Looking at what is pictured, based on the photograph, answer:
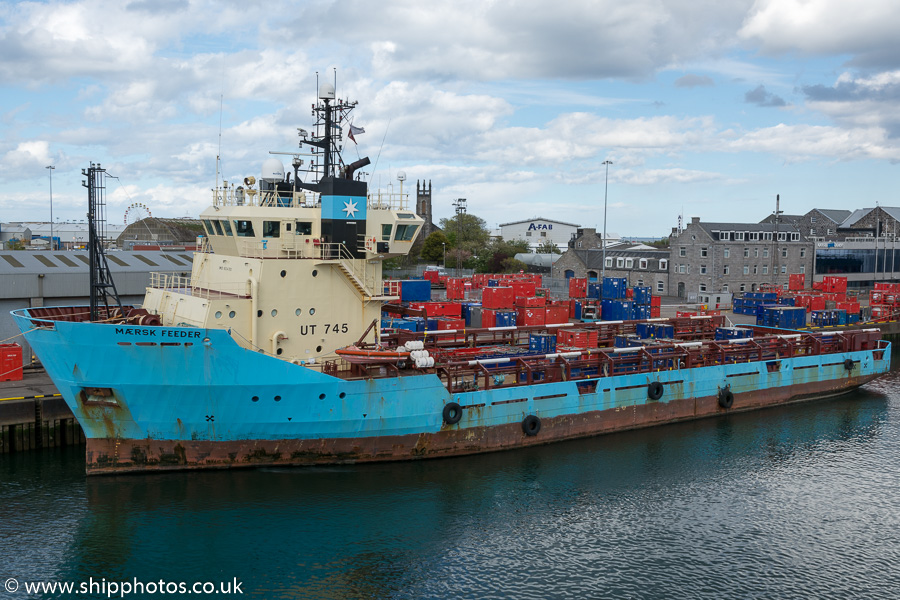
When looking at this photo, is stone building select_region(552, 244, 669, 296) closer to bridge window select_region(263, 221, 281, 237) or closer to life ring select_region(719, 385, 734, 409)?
life ring select_region(719, 385, 734, 409)

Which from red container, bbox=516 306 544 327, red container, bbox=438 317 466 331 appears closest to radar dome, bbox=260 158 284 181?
red container, bbox=438 317 466 331

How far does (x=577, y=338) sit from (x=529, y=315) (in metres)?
6.04

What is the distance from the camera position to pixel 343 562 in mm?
17875

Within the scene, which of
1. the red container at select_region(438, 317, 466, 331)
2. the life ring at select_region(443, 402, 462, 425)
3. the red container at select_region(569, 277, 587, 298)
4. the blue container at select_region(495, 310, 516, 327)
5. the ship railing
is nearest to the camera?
the ship railing

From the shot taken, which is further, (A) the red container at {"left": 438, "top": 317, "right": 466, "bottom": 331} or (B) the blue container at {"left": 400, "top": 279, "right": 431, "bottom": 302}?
(B) the blue container at {"left": 400, "top": 279, "right": 431, "bottom": 302}

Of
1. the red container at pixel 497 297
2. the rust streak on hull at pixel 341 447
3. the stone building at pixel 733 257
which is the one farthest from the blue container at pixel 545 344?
the stone building at pixel 733 257

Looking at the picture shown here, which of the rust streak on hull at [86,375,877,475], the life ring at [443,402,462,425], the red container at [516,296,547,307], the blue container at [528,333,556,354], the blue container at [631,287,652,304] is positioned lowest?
the rust streak on hull at [86,375,877,475]

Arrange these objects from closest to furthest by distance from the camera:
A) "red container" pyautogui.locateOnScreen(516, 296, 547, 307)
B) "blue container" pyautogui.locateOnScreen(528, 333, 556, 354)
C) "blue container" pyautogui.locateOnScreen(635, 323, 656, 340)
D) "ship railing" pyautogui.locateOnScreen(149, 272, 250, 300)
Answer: "ship railing" pyautogui.locateOnScreen(149, 272, 250, 300) < "blue container" pyautogui.locateOnScreen(528, 333, 556, 354) < "blue container" pyautogui.locateOnScreen(635, 323, 656, 340) < "red container" pyautogui.locateOnScreen(516, 296, 547, 307)

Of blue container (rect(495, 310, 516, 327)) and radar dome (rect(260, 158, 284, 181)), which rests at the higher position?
radar dome (rect(260, 158, 284, 181))

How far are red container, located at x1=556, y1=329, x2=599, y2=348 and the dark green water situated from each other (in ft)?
21.3

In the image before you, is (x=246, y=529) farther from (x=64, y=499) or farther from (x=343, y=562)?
(x=64, y=499)

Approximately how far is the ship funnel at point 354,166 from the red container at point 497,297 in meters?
16.7

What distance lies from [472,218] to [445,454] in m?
91.8

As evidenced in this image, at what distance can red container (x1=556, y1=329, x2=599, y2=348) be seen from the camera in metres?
31.7
